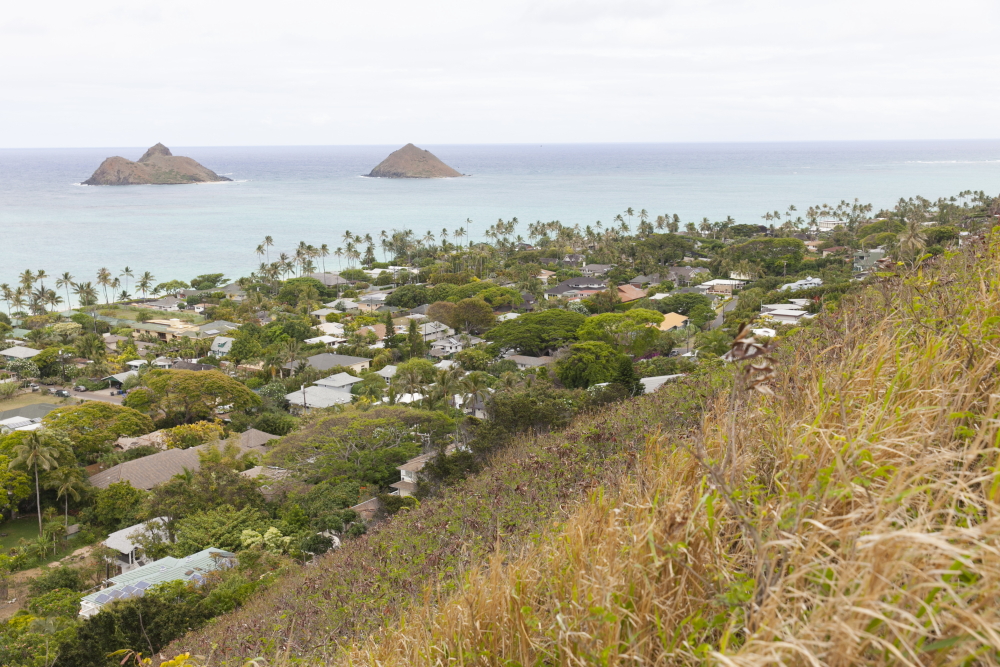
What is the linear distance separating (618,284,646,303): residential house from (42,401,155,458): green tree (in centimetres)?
2323

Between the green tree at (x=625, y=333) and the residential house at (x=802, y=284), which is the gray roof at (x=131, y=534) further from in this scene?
the residential house at (x=802, y=284)

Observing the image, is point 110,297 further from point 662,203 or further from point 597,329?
→ point 662,203

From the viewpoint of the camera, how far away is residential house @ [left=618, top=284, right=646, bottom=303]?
3675 centimetres

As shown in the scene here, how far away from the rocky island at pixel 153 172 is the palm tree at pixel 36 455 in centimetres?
13138

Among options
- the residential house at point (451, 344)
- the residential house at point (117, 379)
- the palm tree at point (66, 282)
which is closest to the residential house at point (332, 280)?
the palm tree at point (66, 282)

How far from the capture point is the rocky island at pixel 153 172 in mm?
129875

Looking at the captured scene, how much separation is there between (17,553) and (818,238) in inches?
2252

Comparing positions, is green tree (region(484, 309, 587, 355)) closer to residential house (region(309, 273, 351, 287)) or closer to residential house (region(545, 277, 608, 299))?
residential house (region(545, 277, 608, 299))

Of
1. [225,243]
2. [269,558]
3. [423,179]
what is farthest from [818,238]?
[423,179]

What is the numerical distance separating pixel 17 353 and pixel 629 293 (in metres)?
28.5

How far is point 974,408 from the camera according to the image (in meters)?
2.59

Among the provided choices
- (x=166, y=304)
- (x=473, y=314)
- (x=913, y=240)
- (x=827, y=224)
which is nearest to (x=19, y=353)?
(x=166, y=304)

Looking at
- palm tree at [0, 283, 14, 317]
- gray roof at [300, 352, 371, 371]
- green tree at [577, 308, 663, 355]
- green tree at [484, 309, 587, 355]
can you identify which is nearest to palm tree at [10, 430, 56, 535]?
gray roof at [300, 352, 371, 371]

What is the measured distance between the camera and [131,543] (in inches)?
516
